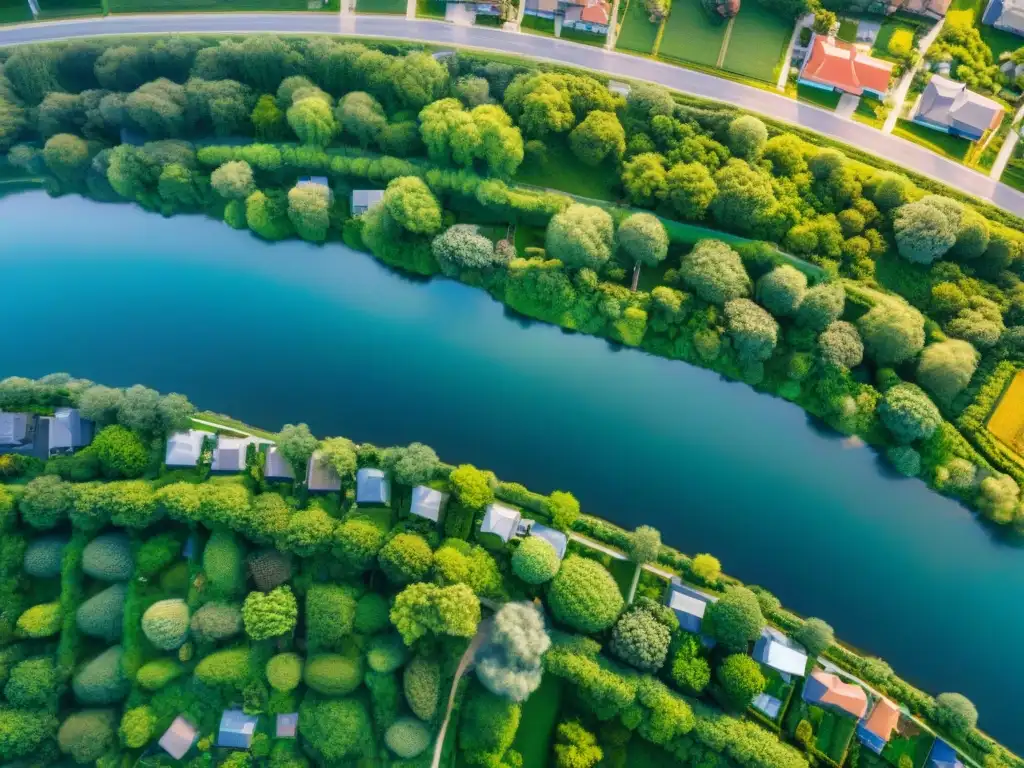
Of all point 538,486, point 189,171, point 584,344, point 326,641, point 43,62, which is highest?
point 43,62

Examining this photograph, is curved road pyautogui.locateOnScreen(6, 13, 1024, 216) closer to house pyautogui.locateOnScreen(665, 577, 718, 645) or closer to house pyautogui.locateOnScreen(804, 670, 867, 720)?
house pyautogui.locateOnScreen(665, 577, 718, 645)

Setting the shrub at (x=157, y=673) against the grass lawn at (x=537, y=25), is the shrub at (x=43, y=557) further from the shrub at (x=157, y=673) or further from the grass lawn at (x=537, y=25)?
the grass lawn at (x=537, y=25)

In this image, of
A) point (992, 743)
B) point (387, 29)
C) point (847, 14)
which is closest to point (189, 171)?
point (387, 29)

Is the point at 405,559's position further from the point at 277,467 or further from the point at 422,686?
the point at 277,467

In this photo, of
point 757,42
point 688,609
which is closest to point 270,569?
point 688,609

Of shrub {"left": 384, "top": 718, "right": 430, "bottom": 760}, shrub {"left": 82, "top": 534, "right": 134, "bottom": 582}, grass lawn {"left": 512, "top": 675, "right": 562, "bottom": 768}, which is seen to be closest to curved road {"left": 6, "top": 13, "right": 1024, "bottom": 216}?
shrub {"left": 82, "top": 534, "right": 134, "bottom": 582}

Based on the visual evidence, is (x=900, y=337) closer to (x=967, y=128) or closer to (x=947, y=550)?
(x=947, y=550)
